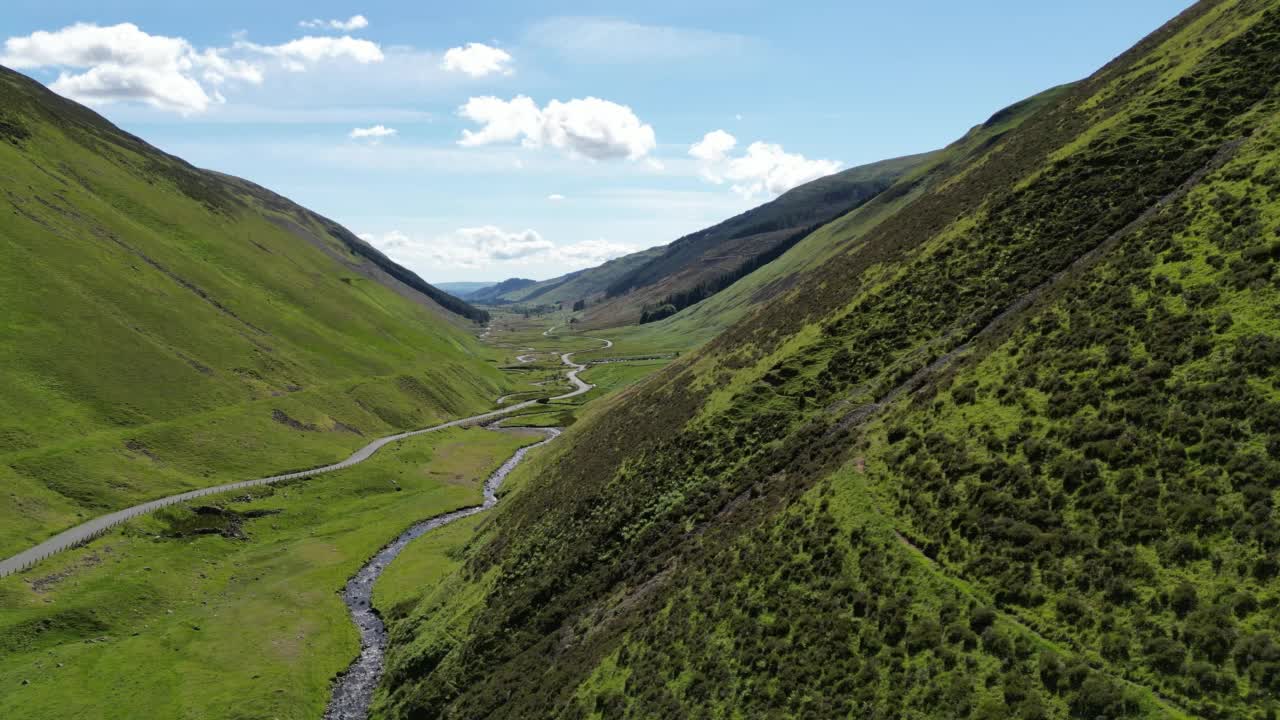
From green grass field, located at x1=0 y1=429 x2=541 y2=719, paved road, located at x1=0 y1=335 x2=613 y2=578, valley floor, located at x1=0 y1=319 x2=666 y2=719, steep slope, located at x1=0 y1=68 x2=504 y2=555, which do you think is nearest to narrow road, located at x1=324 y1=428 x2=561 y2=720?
valley floor, located at x1=0 y1=319 x2=666 y2=719

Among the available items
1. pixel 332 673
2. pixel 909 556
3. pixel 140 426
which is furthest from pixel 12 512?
pixel 909 556

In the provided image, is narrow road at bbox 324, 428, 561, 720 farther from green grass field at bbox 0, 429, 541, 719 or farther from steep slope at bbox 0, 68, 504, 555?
steep slope at bbox 0, 68, 504, 555

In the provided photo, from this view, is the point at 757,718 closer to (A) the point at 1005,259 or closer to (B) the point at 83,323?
(A) the point at 1005,259

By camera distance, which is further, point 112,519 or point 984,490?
point 112,519

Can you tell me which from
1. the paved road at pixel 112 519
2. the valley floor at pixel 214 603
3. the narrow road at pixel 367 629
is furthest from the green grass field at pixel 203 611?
the paved road at pixel 112 519

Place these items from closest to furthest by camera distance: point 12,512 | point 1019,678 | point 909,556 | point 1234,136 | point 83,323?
point 1019,678 < point 909,556 < point 1234,136 < point 12,512 < point 83,323

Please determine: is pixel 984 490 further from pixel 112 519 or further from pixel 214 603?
pixel 112 519

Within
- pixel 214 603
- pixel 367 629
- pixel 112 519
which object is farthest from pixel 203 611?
pixel 112 519
